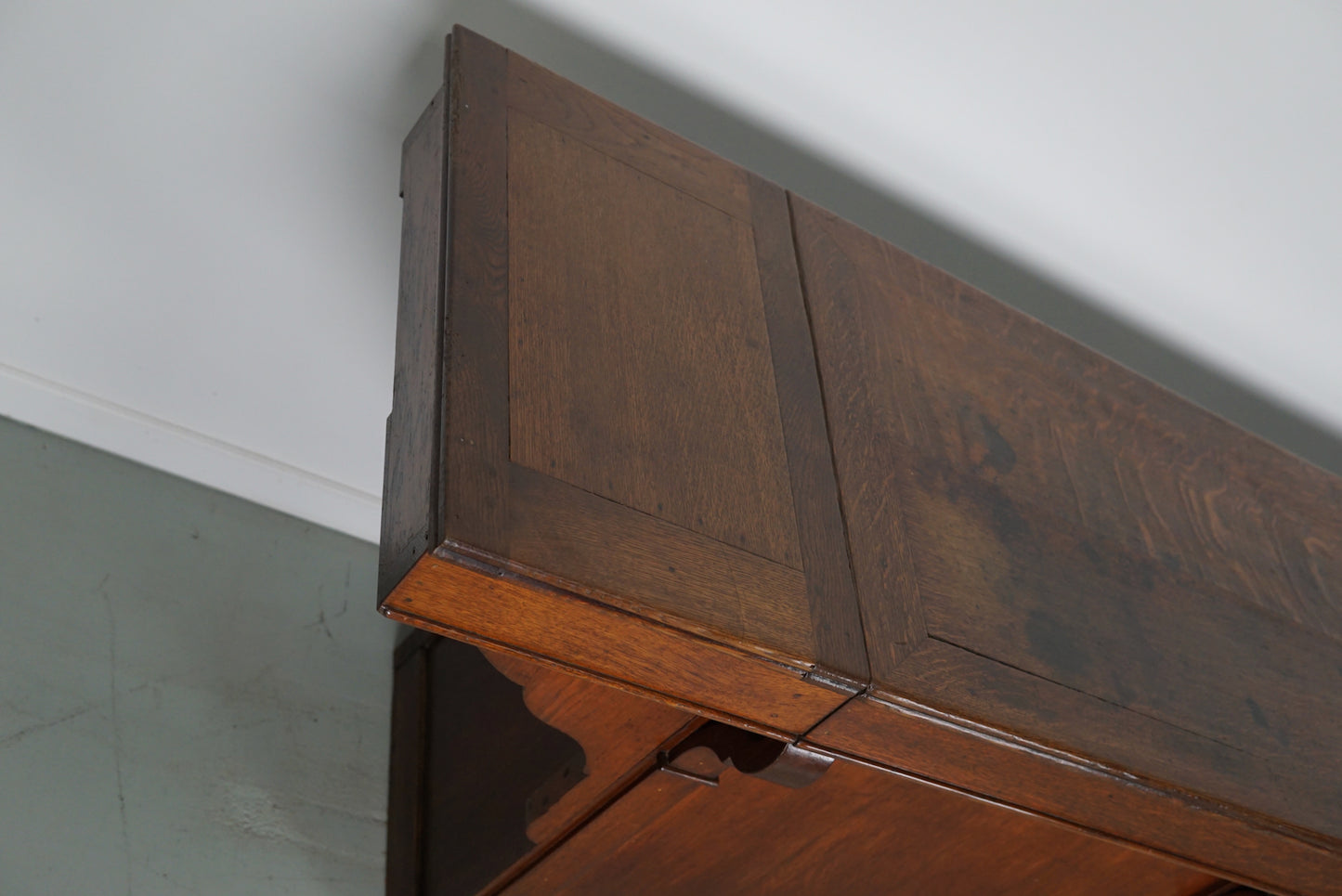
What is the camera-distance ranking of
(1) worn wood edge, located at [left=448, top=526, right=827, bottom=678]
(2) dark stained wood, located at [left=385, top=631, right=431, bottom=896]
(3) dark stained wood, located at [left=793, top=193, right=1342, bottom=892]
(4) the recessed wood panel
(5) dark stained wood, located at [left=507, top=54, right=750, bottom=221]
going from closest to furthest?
(1) worn wood edge, located at [left=448, top=526, right=827, bottom=678]
(4) the recessed wood panel
(3) dark stained wood, located at [left=793, top=193, right=1342, bottom=892]
(5) dark stained wood, located at [left=507, top=54, right=750, bottom=221]
(2) dark stained wood, located at [left=385, top=631, right=431, bottom=896]

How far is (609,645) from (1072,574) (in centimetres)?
57

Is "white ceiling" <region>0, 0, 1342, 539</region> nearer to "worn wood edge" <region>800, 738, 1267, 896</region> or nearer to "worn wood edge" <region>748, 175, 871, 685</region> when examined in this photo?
"worn wood edge" <region>748, 175, 871, 685</region>

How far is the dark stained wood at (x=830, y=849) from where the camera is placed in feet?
4.07

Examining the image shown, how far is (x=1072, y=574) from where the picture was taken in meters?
1.24

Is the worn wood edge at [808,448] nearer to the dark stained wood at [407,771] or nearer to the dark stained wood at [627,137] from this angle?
the dark stained wood at [627,137]

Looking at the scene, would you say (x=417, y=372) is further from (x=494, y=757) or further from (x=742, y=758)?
(x=494, y=757)

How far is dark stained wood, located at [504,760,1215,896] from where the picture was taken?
1.24 meters

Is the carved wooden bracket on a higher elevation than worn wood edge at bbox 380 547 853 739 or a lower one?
lower

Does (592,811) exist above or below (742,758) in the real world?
below

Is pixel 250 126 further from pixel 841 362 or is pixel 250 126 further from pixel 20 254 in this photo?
pixel 841 362

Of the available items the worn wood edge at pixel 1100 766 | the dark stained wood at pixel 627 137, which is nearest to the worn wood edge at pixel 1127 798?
the worn wood edge at pixel 1100 766

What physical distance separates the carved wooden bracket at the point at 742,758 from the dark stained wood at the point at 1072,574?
4 cm

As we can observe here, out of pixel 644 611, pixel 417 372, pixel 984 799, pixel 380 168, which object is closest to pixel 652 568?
pixel 644 611

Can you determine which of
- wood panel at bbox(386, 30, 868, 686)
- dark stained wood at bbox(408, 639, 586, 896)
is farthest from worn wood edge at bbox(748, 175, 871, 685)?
dark stained wood at bbox(408, 639, 586, 896)
